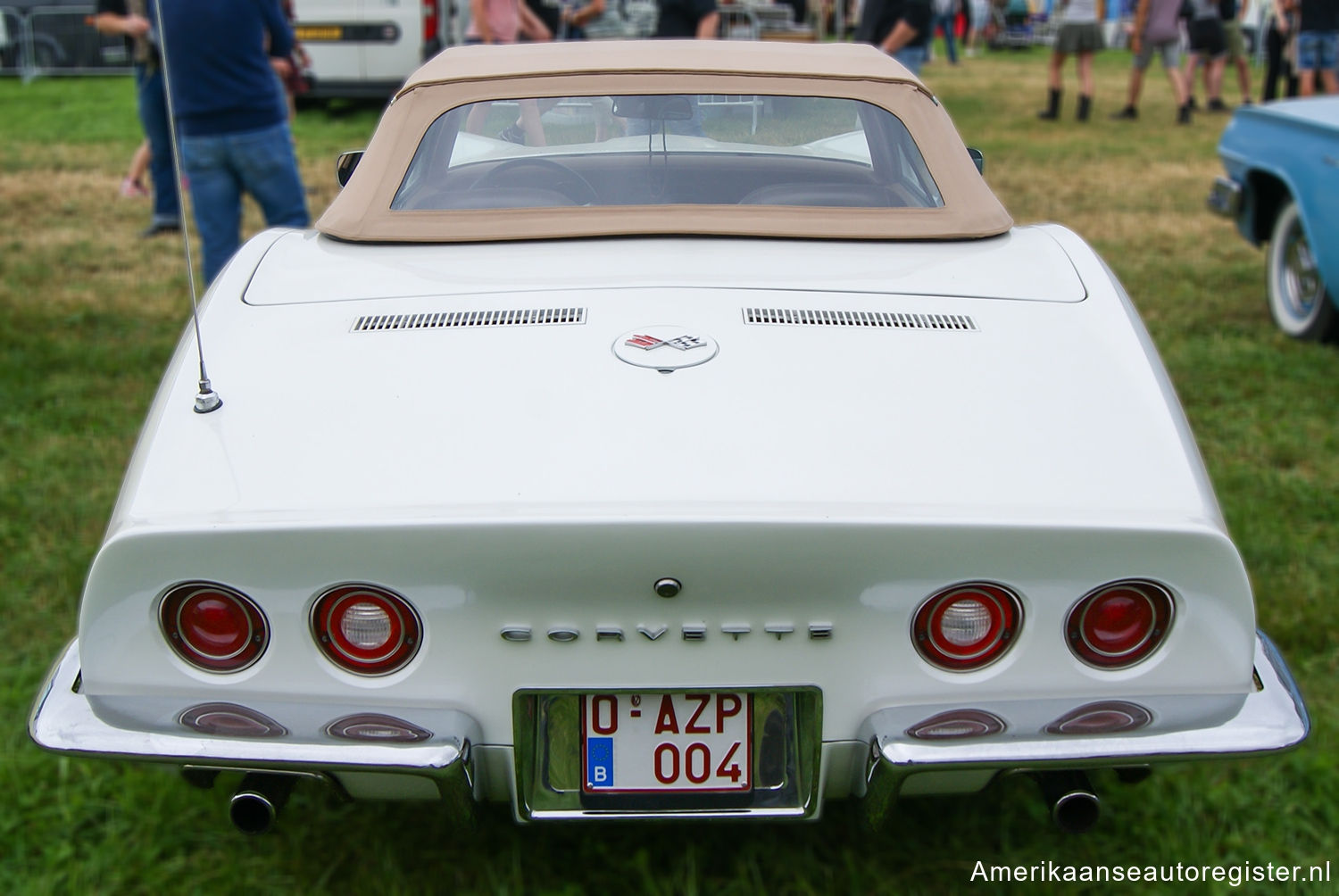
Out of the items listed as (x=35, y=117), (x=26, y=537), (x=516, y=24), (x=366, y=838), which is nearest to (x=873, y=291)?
(x=366, y=838)

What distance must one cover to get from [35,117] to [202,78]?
8234 mm

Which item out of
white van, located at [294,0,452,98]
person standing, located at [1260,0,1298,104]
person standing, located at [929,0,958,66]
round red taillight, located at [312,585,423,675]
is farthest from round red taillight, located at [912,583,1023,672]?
person standing, located at [929,0,958,66]

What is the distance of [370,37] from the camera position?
10.8m

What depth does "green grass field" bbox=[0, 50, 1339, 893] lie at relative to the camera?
2260 millimetres

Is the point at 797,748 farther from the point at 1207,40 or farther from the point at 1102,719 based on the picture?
the point at 1207,40

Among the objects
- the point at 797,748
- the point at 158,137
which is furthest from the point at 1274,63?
the point at 797,748

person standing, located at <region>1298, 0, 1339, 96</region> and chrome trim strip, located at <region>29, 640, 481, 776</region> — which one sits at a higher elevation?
person standing, located at <region>1298, 0, 1339, 96</region>

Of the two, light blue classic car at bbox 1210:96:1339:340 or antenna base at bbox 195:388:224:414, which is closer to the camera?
antenna base at bbox 195:388:224:414

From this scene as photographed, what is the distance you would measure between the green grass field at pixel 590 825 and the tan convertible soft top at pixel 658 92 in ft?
3.92

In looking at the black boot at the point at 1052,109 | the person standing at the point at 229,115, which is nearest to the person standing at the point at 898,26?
the black boot at the point at 1052,109

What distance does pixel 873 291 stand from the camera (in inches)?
88.9

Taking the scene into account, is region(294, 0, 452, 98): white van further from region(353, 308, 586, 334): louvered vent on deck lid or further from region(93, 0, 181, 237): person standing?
region(353, 308, 586, 334): louvered vent on deck lid

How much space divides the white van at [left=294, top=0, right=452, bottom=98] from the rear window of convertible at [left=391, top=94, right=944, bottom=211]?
8.48m

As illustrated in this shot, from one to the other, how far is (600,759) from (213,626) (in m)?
0.60
